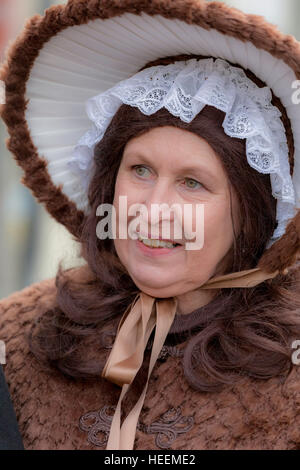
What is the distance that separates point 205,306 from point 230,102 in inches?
26.5

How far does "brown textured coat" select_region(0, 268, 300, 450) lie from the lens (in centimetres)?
221

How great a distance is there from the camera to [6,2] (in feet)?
19.1

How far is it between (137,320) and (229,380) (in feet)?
1.29

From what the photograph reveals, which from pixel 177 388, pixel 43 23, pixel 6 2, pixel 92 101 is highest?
pixel 43 23

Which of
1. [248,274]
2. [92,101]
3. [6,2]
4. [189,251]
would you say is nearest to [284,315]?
[248,274]

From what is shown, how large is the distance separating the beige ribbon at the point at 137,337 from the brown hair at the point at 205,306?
5 centimetres

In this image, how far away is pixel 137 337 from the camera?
249 cm

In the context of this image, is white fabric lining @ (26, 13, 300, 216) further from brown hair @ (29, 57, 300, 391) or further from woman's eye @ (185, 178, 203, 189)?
woman's eye @ (185, 178, 203, 189)

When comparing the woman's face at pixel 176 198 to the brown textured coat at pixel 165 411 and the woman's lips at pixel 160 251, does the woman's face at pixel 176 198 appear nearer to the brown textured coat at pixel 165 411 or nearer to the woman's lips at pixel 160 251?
the woman's lips at pixel 160 251

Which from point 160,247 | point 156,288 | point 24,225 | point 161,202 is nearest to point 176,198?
point 161,202

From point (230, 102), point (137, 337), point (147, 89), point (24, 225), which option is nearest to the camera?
point (230, 102)

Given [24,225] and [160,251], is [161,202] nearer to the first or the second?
[160,251]
